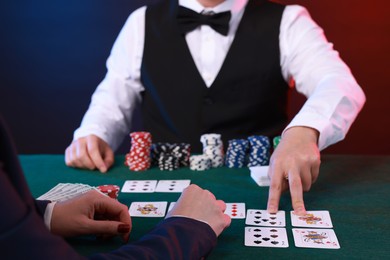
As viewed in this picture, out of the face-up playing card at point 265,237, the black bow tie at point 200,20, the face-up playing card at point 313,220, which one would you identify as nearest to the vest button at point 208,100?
the black bow tie at point 200,20

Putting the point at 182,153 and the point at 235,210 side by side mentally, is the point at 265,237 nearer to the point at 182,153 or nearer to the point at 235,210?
the point at 235,210

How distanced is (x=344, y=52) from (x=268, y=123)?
135 centimetres

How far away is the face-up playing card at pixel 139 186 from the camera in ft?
6.47

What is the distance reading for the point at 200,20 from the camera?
288cm

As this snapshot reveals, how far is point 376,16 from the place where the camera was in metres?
3.81

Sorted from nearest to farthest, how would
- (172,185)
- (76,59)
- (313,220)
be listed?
(313,220) < (172,185) < (76,59)

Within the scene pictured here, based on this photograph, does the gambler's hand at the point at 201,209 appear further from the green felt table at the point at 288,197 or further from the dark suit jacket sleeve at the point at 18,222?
the dark suit jacket sleeve at the point at 18,222

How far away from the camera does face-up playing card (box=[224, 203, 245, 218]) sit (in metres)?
1.66

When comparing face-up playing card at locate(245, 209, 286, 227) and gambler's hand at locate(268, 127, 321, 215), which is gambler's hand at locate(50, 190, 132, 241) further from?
gambler's hand at locate(268, 127, 321, 215)

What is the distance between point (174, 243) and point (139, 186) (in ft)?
2.63

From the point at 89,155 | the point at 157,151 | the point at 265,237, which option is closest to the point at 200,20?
the point at 157,151

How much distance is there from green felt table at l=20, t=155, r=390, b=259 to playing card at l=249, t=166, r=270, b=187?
1.0 inches

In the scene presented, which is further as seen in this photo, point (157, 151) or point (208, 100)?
point (208, 100)

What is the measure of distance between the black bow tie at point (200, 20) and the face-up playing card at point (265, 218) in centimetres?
141
